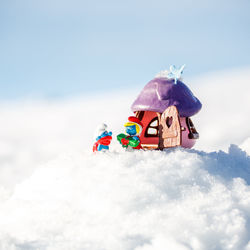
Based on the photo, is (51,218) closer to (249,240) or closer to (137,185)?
(137,185)

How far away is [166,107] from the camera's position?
7297mm

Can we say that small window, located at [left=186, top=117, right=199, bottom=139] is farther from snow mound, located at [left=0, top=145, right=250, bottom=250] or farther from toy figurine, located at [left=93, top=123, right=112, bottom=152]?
toy figurine, located at [left=93, top=123, right=112, bottom=152]

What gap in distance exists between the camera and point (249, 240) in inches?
205

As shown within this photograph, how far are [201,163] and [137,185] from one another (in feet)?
4.14

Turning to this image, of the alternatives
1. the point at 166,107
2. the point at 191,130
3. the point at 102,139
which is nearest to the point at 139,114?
the point at 166,107

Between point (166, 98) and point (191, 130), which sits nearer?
point (166, 98)

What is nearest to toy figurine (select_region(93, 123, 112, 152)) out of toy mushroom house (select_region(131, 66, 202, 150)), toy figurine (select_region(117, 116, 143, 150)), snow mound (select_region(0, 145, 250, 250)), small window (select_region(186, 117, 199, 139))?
toy figurine (select_region(117, 116, 143, 150))

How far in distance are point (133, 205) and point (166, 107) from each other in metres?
2.39

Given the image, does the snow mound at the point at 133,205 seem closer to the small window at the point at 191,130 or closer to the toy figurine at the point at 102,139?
the toy figurine at the point at 102,139

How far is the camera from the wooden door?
6664 mm

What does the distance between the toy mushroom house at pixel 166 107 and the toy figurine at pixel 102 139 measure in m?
0.98

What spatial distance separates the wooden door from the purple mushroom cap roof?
24 centimetres

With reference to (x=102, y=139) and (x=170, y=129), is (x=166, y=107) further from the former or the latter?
(x=102, y=139)

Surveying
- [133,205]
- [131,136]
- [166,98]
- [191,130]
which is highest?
[166,98]
